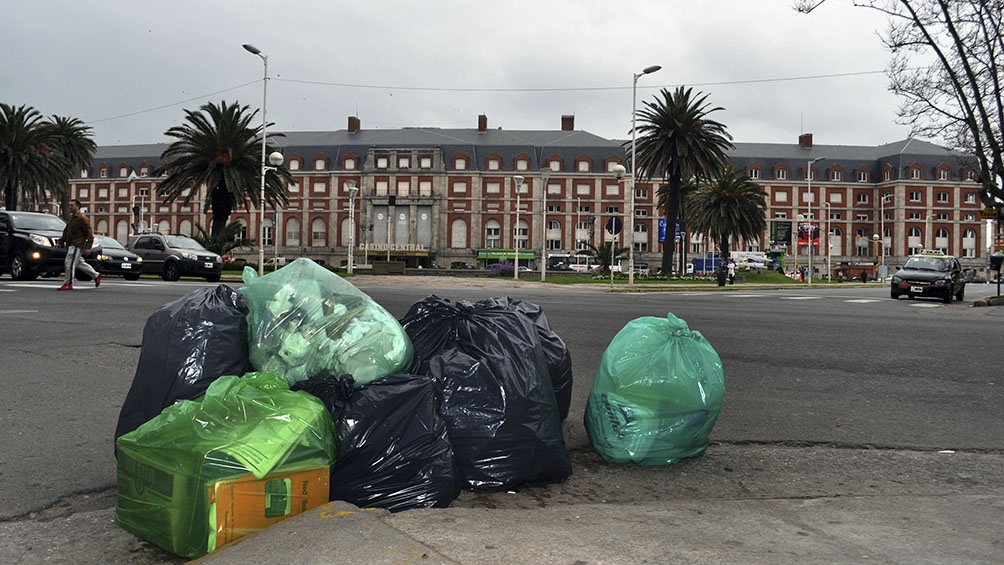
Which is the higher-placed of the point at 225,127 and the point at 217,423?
the point at 225,127

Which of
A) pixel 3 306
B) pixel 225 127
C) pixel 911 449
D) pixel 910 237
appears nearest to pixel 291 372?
pixel 911 449

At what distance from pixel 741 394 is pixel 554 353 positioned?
101 inches

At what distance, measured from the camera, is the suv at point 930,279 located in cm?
2338

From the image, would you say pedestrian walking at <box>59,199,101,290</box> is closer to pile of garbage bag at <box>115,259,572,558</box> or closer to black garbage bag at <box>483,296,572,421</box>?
pile of garbage bag at <box>115,259,572,558</box>

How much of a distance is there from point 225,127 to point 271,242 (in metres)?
47.9

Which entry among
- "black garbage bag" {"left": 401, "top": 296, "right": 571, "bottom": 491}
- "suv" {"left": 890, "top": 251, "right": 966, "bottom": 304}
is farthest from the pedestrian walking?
"suv" {"left": 890, "top": 251, "right": 966, "bottom": 304}

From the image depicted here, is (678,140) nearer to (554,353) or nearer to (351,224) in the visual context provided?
(351,224)

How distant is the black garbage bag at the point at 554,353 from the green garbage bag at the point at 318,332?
77 cm

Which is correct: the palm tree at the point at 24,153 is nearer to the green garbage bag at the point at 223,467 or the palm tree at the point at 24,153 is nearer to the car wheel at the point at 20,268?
the car wheel at the point at 20,268

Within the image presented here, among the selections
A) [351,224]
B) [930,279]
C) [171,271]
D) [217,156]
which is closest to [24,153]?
[217,156]

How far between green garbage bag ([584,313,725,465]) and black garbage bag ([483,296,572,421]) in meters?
0.23

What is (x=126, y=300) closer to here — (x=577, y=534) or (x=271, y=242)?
(x=577, y=534)

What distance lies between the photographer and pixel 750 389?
6160 mm

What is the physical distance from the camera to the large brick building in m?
79.2
